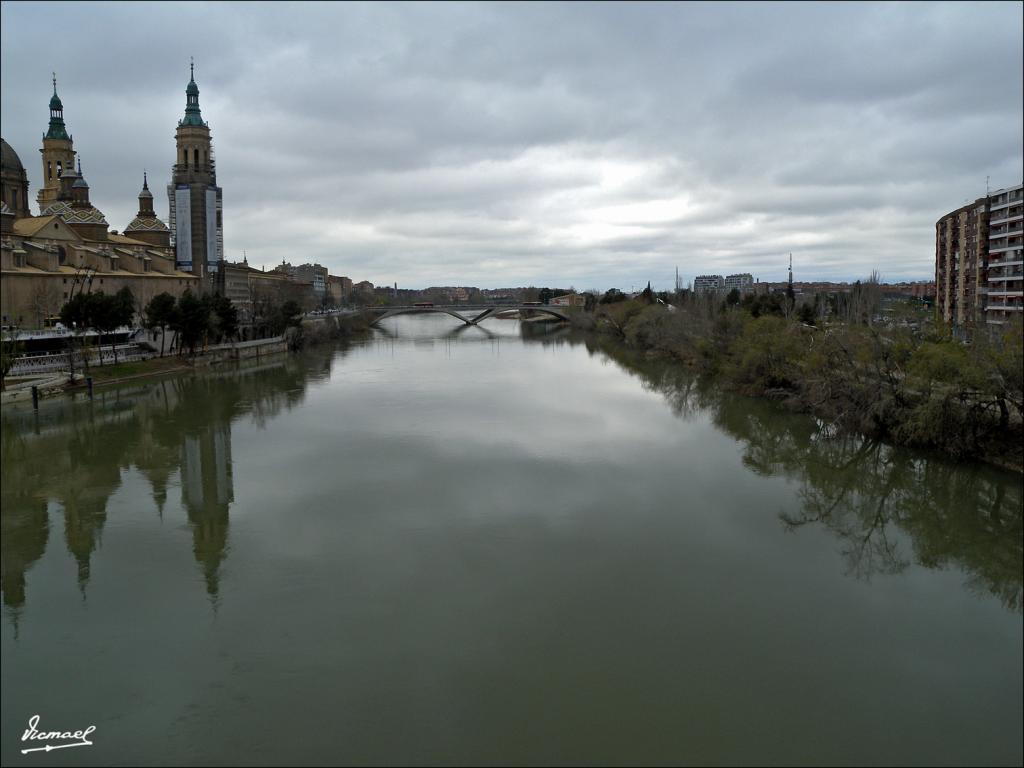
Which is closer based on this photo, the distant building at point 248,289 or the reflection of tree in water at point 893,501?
the reflection of tree in water at point 893,501

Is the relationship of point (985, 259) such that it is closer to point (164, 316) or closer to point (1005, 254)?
point (1005, 254)

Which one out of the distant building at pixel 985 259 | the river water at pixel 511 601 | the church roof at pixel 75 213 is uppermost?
the church roof at pixel 75 213

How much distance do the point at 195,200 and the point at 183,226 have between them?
0.94 meters

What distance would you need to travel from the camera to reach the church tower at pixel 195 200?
24.7 metres

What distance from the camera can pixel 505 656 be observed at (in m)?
3.36

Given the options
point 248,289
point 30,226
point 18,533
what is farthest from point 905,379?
point 248,289

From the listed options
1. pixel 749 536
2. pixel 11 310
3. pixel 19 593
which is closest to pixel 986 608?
pixel 749 536

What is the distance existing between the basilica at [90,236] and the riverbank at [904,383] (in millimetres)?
12519

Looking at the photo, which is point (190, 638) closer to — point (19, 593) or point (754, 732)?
point (19, 593)

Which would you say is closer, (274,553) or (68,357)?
(274,553)

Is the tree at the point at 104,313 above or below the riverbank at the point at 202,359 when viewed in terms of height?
above

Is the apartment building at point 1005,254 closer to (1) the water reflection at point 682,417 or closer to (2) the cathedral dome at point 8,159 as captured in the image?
(1) the water reflection at point 682,417

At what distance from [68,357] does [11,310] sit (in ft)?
8.97

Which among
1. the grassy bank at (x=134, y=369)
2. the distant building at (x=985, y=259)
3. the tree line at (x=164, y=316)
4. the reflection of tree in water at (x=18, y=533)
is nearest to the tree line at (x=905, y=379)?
the distant building at (x=985, y=259)
